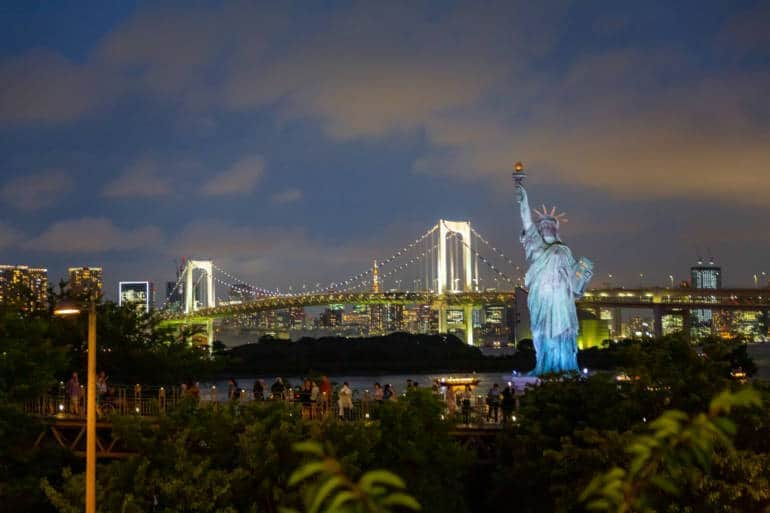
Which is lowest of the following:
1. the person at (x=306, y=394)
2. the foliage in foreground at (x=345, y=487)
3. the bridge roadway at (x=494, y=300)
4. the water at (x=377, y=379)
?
the water at (x=377, y=379)

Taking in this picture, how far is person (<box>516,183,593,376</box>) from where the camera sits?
123 feet

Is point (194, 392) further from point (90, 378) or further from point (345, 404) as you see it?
point (90, 378)

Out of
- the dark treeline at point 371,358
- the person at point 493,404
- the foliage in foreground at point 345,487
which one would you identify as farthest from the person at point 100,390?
the dark treeline at point 371,358

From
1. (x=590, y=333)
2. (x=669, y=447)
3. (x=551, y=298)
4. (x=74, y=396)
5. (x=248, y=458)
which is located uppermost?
(x=551, y=298)

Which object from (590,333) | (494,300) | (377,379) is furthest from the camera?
(494,300)

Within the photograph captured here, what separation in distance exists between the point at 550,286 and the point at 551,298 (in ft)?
1.82

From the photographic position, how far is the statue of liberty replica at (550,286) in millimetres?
37625

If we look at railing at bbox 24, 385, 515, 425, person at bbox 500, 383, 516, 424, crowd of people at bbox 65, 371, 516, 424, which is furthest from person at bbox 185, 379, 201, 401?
person at bbox 500, 383, 516, 424

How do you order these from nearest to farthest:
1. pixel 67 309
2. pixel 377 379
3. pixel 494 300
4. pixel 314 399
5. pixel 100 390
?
1. pixel 67 309
2. pixel 314 399
3. pixel 100 390
4. pixel 377 379
5. pixel 494 300

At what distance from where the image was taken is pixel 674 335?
774 inches

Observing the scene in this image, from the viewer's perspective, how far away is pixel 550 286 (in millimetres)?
37750

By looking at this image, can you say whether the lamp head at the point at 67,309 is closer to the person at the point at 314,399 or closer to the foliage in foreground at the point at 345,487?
the foliage in foreground at the point at 345,487

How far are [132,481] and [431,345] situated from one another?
2984 inches

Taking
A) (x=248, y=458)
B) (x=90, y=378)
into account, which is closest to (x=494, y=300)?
(x=248, y=458)
